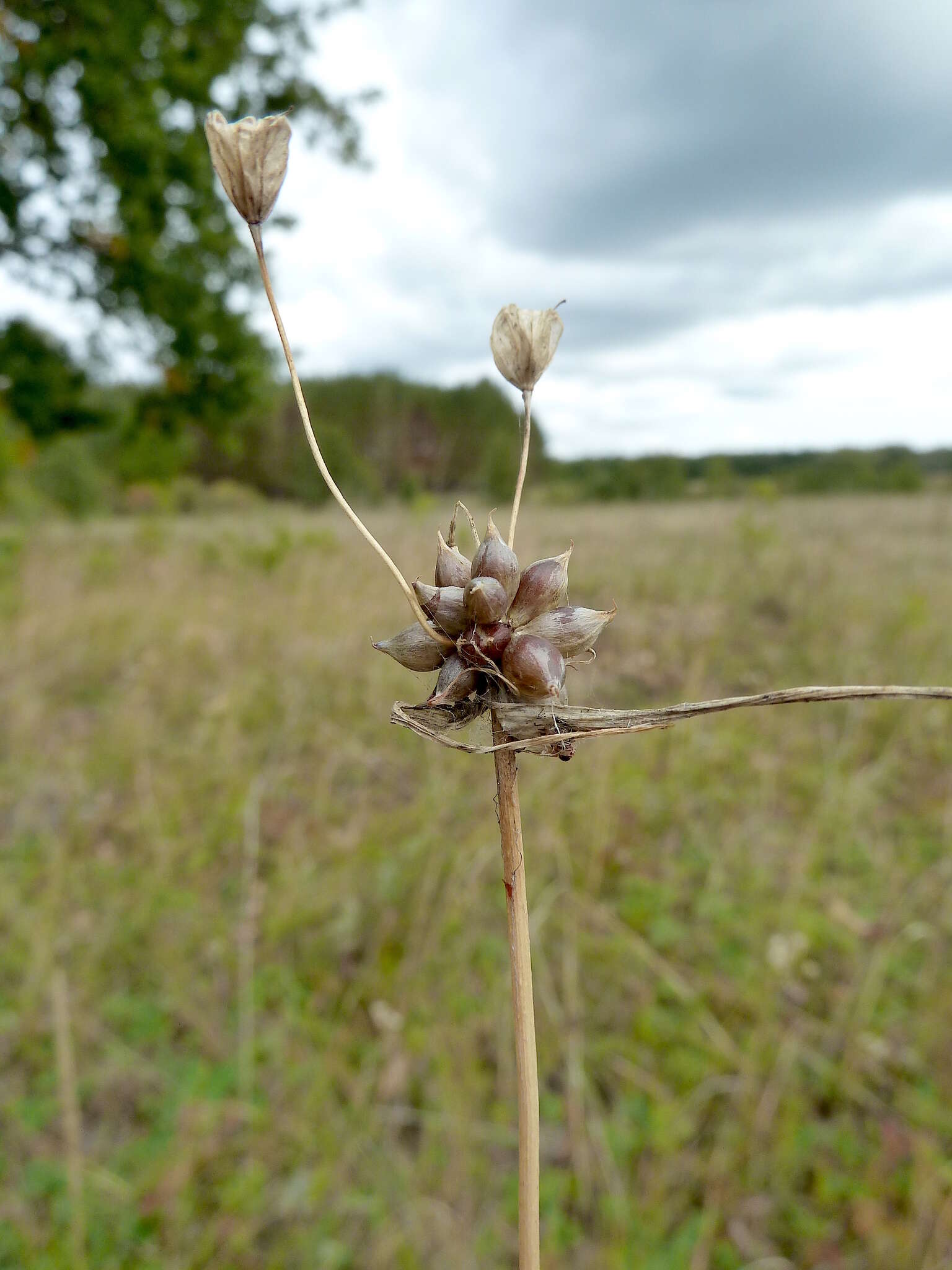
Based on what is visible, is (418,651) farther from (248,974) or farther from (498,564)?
(248,974)

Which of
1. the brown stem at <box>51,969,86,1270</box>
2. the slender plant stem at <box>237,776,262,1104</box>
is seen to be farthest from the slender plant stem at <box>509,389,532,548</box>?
the slender plant stem at <box>237,776,262,1104</box>

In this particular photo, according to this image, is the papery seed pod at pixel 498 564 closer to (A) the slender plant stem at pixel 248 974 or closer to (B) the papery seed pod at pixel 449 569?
(B) the papery seed pod at pixel 449 569

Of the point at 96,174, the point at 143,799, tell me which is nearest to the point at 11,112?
the point at 96,174

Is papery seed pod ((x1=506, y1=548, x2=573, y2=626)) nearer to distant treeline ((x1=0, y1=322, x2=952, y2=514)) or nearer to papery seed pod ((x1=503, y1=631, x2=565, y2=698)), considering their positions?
papery seed pod ((x1=503, y1=631, x2=565, y2=698))

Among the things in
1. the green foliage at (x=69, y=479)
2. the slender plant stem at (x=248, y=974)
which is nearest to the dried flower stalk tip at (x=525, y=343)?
the slender plant stem at (x=248, y=974)

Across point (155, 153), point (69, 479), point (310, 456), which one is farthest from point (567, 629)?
point (69, 479)

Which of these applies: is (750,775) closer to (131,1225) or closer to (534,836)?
(534,836)
